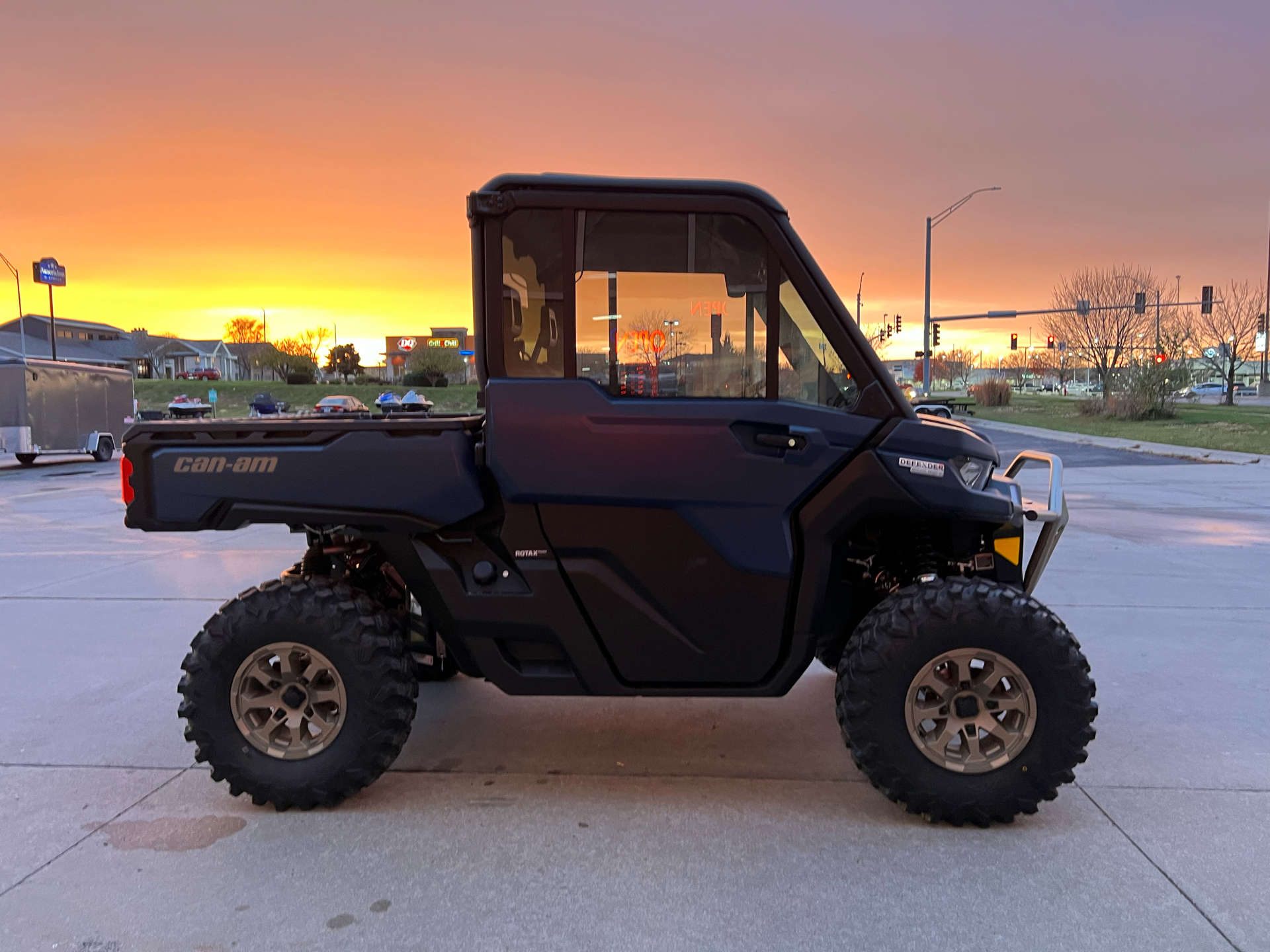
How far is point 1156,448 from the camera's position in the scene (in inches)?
833

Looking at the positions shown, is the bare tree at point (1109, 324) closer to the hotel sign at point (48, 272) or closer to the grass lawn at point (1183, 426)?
the grass lawn at point (1183, 426)

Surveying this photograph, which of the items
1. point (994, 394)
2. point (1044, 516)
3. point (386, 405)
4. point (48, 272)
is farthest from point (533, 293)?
point (994, 394)

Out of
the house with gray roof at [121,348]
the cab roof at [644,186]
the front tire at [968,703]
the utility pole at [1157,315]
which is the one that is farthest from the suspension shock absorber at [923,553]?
the house with gray roof at [121,348]

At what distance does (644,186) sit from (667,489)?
1.09 m

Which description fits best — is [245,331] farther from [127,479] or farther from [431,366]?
[127,479]

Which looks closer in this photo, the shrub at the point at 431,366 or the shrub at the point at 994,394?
the shrub at the point at 994,394

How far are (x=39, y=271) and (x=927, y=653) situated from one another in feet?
174

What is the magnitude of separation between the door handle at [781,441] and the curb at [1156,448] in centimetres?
1765

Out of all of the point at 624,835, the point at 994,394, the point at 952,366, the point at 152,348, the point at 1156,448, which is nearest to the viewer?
the point at 624,835

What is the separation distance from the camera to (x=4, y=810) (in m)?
3.41

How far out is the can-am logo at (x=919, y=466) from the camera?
10.6 ft

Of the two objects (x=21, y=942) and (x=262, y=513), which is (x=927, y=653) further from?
(x=21, y=942)

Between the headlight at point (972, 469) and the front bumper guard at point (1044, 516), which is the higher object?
the headlight at point (972, 469)

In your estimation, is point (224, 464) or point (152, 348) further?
point (152, 348)
